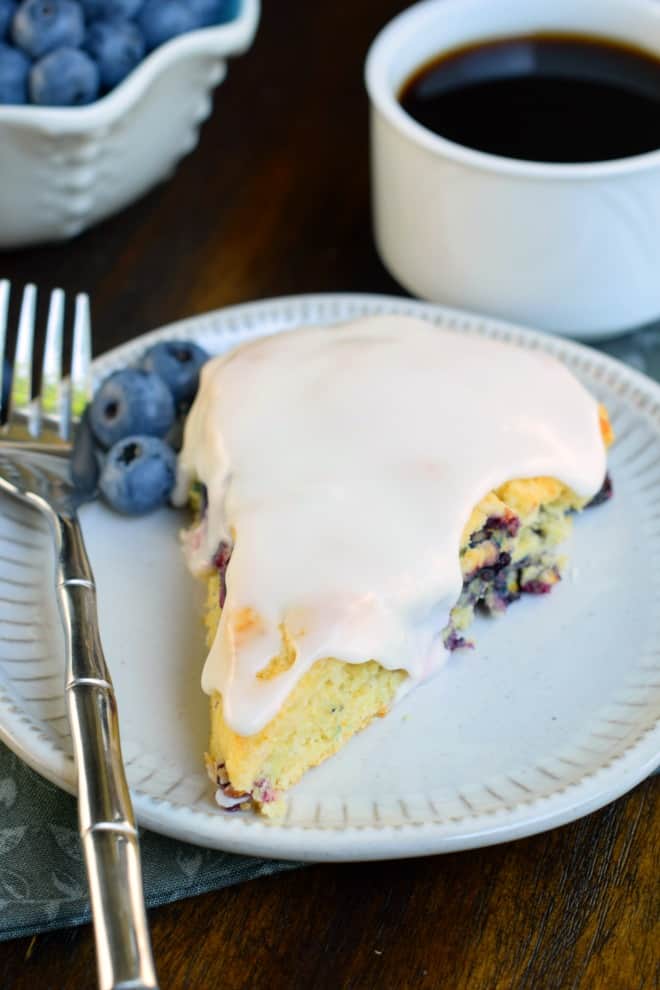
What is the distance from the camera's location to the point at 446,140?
1.63 m

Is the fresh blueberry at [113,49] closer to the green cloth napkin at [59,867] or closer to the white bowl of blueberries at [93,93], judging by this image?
the white bowl of blueberries at [93,93]

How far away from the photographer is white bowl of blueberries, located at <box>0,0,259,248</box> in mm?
1647

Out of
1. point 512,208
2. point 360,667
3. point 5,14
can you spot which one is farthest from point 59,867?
point 5,14

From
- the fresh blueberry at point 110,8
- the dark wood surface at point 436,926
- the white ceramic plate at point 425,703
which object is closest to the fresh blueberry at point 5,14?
the fresh blueberry at point 110,8

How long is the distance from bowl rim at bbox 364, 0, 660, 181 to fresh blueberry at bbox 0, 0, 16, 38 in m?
0.54

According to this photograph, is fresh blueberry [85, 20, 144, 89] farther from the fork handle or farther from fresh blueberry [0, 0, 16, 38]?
the fork handle

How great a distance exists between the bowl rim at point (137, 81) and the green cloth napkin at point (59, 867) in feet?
3.04

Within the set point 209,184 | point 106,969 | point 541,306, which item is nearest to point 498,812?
point 106,969

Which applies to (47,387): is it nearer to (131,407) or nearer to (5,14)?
(131,407)

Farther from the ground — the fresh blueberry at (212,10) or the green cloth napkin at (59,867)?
the fresh blueberry at (212,10)

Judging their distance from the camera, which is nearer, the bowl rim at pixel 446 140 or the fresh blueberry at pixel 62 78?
the bowl rim at pixel 446 140

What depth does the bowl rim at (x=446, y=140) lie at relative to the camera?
150cm

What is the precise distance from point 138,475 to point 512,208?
618 millimetres

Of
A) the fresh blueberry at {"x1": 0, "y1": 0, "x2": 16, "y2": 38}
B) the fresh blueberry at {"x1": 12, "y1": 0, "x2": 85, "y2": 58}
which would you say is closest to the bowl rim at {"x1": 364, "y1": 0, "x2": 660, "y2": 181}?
the fresh blueberry at {"x1": 12, "y1": 0, "x2": 85, "y2": 58}
